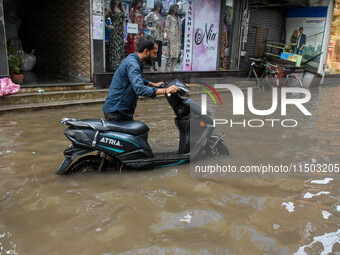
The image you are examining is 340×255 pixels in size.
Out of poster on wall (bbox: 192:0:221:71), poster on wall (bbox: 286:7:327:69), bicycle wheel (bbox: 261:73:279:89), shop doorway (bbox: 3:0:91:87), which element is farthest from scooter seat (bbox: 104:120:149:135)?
poster on wall (bbox: 286:7:327:69)

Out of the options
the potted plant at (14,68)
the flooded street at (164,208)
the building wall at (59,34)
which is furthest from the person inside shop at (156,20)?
the flooded street at (164,208)

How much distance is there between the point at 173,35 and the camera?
10391 millimetres

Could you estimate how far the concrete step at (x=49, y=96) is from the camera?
707 centimetres

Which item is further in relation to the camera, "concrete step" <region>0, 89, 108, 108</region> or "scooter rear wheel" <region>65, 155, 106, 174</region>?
"concrete step" <region>0, 89, 108, 108</region>

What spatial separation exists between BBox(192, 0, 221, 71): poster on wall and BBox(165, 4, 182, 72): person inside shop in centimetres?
77

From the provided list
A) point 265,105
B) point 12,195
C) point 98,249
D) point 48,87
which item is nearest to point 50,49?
point 48,87

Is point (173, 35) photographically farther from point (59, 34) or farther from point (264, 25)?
point (264, 25)

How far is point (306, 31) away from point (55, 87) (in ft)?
36.2

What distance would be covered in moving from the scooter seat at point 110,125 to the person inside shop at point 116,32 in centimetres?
600

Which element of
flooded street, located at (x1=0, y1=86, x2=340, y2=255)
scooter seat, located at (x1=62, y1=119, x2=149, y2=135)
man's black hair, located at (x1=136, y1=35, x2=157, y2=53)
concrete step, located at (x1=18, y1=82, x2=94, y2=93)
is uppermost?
man's black hair, located at (x1=136, y1=35, x2=157, y2=53)

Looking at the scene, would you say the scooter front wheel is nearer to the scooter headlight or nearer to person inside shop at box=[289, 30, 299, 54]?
the scooter headlight

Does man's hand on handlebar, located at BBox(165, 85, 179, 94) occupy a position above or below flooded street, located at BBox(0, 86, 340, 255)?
above

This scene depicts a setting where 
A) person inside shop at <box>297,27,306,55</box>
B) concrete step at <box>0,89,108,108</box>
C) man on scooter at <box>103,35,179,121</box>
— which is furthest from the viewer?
person inside shop at <box>297,27,306,55</box>

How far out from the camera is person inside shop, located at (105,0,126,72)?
9.05 metres
